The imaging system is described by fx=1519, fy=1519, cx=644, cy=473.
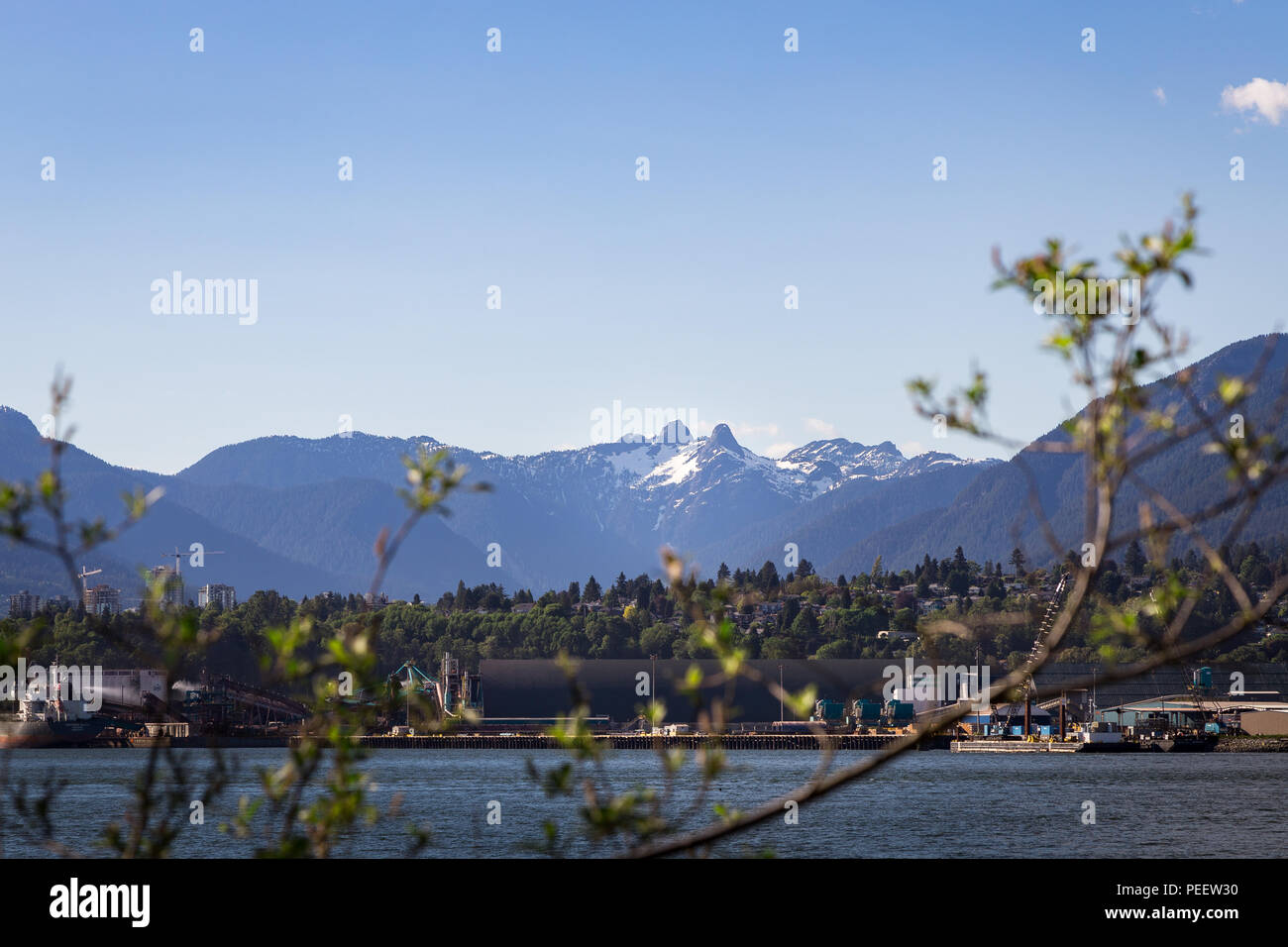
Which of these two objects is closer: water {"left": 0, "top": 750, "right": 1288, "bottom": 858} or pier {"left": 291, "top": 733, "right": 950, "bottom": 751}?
water {"left": 0, "top": 750, "right": 1288, "bottom": 858}

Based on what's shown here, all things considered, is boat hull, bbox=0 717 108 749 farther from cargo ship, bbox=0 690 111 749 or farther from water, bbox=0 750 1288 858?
water, bbox=0 750 1288 858

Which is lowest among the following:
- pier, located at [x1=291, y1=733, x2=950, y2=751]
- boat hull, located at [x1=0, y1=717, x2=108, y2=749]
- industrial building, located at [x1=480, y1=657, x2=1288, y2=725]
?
pier, located at [x1=291, y1=733, x2=950, y2=751]

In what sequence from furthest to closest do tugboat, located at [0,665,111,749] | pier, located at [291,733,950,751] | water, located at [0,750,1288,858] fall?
tugboat, located at [0,665,111,749]
pier, located at [291,733,950,751]
water, located at [0,750,1288,858]

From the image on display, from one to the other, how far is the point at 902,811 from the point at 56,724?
12255 centimetres

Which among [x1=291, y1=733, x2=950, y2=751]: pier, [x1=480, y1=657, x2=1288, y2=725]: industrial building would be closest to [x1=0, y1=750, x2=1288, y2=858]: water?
[x1=291, y1=733, x2=950, y2=751]: pier

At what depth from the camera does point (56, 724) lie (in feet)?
524

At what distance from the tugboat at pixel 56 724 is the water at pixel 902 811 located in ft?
169

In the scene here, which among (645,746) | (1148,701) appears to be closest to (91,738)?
(645,746)

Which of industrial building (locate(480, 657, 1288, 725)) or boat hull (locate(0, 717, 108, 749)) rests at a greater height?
industrial building (locate(480, 657, 1288, 725))

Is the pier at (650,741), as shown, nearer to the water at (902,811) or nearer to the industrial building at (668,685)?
the industrial building at (668,685)

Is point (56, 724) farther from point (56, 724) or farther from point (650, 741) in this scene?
point (650, 741)

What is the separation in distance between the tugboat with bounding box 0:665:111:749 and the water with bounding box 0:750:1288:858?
169 feet

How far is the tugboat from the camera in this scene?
514ft
